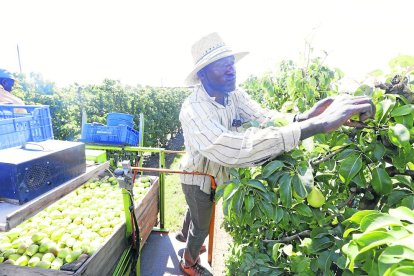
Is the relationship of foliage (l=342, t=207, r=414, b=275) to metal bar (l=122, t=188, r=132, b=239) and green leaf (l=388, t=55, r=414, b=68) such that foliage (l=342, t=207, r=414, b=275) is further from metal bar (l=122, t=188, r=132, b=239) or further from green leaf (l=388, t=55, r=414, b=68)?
metal bar (l=122, t=188, r=132, b=239)

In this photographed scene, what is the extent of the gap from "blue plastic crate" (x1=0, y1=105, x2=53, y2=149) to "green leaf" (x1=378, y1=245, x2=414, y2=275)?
6.96 ft

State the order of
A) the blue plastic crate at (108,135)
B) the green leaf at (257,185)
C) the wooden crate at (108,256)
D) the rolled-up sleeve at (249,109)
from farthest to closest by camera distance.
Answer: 1. the blue plastic crate at (108,135)
2. the rolled-up sleeve at (249,109)
3. the wooden crate at (108,256)
4. the green leaf at (257,185)

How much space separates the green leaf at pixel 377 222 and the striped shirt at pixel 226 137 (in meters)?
0.71

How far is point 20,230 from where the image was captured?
8.24 ft

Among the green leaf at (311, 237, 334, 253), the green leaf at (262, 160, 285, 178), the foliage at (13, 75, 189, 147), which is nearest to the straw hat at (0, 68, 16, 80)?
the foliage at (13, 75, 189, 147)

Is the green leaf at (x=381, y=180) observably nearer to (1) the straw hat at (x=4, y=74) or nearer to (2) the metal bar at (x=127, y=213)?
(2) the metal bar at (x=127, y=213)

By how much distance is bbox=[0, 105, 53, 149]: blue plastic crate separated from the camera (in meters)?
1.85

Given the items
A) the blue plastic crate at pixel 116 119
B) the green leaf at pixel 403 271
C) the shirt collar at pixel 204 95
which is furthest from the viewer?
the blue plastic crate at pixel 116 119

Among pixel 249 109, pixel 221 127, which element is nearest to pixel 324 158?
pixel 221 127

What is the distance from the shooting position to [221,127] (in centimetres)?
176

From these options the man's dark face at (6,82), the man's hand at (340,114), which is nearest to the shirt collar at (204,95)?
the man's hand at (340,114)

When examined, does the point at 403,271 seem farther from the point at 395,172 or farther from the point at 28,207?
the point at 28,207

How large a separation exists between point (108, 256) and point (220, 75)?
1.72 m

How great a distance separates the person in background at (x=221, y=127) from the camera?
133cm
